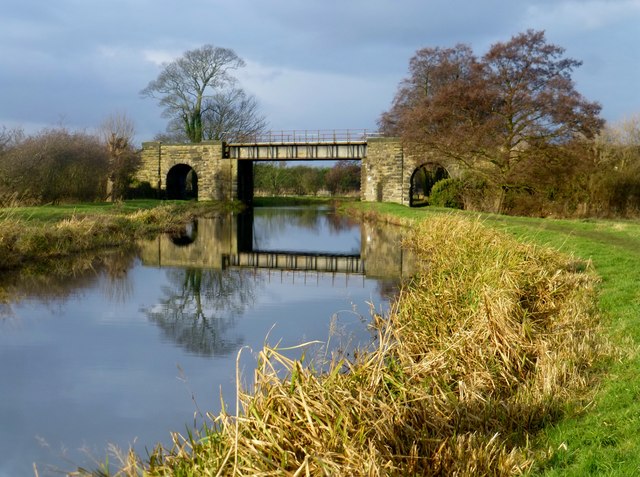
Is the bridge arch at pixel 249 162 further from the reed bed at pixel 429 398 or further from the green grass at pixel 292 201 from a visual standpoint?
the reed bed at pixel 429 398

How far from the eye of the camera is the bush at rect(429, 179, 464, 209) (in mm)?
32375

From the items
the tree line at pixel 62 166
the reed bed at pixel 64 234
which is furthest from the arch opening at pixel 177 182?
the reed bed at pixel 64 234

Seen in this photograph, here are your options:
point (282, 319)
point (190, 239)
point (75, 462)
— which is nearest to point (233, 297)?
point (282, 319)

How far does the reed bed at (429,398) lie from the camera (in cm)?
400

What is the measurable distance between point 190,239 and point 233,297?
1129 centimetres

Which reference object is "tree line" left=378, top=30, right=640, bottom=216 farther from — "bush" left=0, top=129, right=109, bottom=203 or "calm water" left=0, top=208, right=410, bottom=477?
"bush" left=0, top=129, right=109, bottom=203

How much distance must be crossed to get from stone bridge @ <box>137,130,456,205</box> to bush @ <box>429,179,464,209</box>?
13.0 feet

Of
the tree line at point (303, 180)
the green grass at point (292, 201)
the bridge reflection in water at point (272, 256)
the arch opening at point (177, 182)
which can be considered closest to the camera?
the bridge reflection in water at point (272, 256)

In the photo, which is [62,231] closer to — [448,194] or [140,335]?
[140,335]

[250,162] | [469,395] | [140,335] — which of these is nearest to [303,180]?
[250,162]

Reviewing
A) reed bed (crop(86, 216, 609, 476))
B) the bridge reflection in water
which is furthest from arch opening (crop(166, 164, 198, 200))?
reed bed (crop(86, 216, 609, 476))

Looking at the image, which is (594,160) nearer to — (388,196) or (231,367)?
(388,196)

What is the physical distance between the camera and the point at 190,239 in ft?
76.2

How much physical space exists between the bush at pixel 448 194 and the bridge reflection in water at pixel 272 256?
8.46 metres
